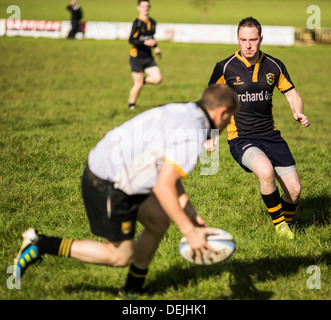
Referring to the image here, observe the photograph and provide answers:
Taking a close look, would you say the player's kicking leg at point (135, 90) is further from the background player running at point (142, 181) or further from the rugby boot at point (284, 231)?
the background player running at point (142, 181)

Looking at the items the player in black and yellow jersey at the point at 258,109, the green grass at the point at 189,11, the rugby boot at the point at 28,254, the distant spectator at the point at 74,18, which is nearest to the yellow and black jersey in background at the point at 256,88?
the player in black and yellow jersey at the point at 258,109

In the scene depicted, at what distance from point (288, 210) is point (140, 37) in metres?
7.90

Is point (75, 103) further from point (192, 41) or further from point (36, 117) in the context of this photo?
point (192, 41)

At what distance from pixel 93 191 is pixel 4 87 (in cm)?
1076

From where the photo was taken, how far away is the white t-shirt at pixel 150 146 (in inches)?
121

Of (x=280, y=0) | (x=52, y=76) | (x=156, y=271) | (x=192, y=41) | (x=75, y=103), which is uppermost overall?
(x=280, y=0)

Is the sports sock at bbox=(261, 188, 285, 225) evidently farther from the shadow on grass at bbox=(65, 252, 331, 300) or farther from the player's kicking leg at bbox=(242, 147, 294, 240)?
the shadow on grass at bbox=(65, 252, 331, 300)

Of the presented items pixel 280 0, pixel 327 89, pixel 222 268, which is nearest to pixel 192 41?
pixel 327 89

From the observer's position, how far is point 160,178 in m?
3.00

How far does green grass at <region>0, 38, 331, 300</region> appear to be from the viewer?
12.7 feet

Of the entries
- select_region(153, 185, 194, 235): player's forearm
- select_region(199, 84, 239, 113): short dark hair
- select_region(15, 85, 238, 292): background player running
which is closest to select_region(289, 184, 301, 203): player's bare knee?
select_region(15, 85, 238, 292): background player running

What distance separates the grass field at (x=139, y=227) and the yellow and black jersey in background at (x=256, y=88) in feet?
3.17

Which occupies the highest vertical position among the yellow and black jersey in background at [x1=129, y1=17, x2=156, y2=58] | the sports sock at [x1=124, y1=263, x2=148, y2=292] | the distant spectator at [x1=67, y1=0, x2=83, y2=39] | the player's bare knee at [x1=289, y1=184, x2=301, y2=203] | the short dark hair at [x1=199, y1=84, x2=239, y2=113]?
the distant spectator at [x1=67, y1=0, x2=83, y2=39]

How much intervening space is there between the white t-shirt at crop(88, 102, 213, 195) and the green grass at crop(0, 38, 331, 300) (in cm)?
102
